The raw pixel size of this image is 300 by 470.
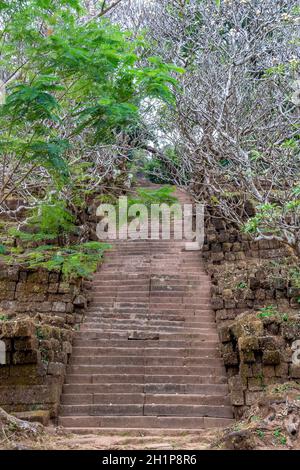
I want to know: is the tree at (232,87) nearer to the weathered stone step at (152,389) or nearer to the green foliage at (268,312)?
the green foliage at (268,312)

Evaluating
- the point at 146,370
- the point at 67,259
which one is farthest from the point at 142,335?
the point at 67,259

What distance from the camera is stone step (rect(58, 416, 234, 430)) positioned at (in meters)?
6.84

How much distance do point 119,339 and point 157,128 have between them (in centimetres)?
752

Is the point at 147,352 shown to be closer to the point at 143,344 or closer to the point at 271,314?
the point at 143,344

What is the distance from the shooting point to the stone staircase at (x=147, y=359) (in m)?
7.07

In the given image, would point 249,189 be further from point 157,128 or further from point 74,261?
point 157,128

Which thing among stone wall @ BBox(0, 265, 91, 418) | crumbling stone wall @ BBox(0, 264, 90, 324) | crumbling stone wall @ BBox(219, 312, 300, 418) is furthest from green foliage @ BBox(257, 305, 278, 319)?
crumbling stone wall @ BBox(0, 264, 90, 324)

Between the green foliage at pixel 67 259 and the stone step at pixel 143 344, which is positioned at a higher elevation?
the green foliage at pixel 67 259

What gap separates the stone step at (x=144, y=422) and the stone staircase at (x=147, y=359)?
0.04 feet

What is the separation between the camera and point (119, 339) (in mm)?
8852

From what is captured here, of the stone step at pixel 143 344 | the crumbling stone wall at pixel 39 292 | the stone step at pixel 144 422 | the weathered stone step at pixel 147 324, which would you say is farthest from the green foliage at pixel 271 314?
the crumbling stone wall at pixel 39 292

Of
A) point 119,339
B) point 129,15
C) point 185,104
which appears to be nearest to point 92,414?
point 119,339

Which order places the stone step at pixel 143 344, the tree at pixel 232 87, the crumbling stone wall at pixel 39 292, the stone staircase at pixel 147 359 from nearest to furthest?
the stone staircase at pixel 147 359
the stone step at pixel 143 344
the tree at pixel 232 87
the crumbling stone wall at pixel 39 292

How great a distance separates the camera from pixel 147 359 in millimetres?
8266
